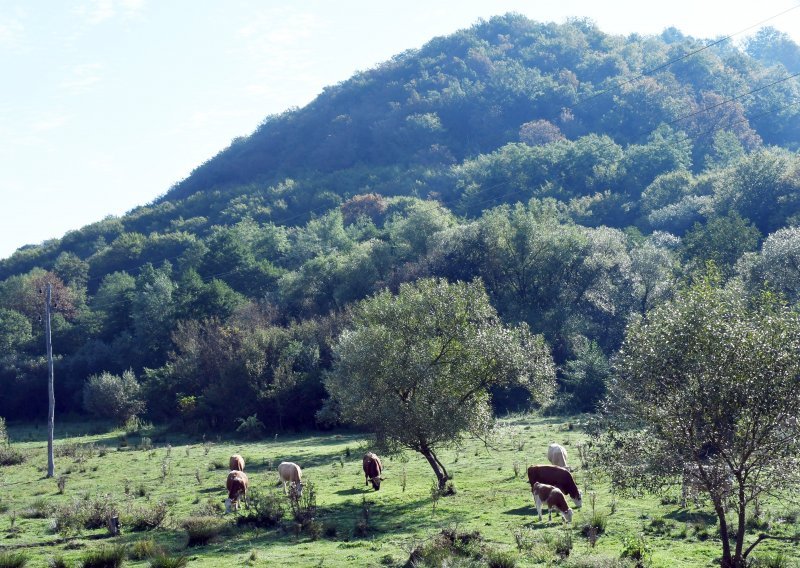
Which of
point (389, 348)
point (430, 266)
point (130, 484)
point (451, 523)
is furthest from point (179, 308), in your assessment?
point (451, 523)

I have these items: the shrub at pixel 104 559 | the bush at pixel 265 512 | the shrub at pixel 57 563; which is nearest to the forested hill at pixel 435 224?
the bush at pixel 265 512

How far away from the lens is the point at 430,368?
94.7 feet

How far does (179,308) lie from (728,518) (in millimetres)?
68771

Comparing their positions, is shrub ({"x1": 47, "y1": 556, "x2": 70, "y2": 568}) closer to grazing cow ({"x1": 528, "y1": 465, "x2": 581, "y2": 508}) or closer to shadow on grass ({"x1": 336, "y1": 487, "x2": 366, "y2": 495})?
shadow on grass ({"x1": 336, "y1": 487, "x2": 366, "y2": 495})

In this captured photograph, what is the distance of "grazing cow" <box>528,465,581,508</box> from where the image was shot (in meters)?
24.7

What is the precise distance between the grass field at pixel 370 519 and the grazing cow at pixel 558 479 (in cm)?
64

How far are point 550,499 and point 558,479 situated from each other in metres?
1.94

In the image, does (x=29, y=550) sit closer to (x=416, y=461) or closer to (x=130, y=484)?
(x=130, y=484)

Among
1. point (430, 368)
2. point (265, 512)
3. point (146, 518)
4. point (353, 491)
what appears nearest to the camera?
point (146, 518)

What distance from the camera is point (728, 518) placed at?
22203mm

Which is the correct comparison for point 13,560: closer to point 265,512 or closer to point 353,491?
point 265,512

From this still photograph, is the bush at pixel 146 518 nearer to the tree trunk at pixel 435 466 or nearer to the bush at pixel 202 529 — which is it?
the bush at pixel 202 529

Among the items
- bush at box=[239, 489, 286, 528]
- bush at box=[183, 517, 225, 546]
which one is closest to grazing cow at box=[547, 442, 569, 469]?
bush at box=[239, 489, 286, 528]

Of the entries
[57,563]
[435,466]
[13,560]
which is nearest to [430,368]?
[435,466]
